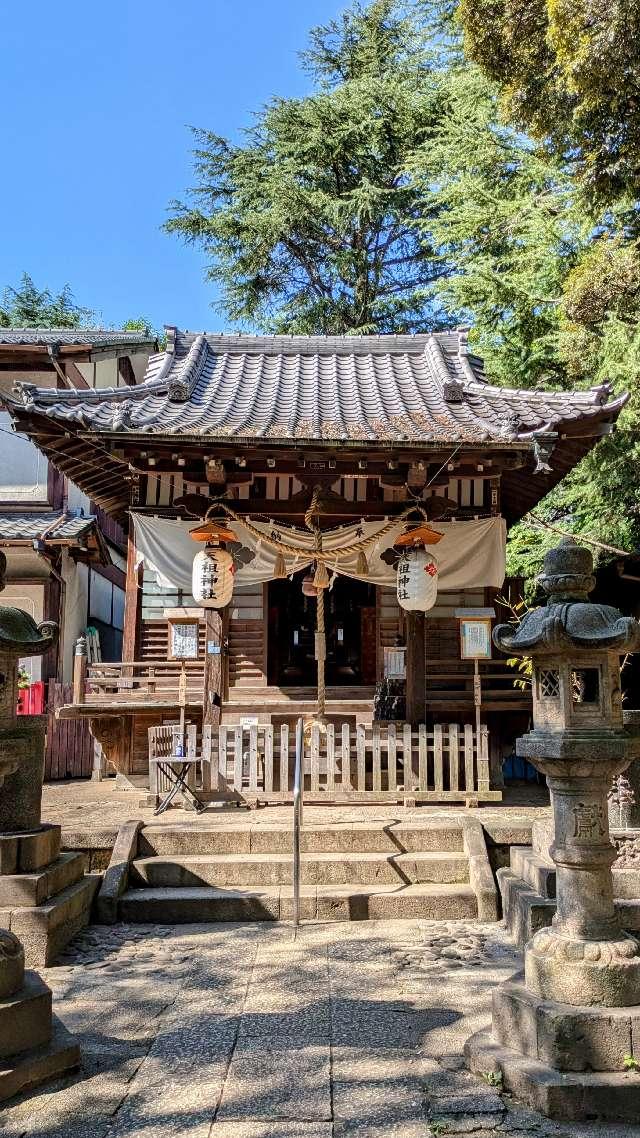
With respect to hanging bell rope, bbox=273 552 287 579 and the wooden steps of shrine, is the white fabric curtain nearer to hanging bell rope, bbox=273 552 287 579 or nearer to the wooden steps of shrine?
hanging bell rope, bbox=273 552 287 579

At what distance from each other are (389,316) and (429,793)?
66.3 ft

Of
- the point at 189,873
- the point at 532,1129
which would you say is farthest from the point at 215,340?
the point at 532,1129

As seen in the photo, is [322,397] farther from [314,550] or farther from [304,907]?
[304,907]

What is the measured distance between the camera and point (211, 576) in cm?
978

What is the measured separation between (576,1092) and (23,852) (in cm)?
437

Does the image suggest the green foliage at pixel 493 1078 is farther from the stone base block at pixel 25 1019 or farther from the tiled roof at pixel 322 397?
the tiled roof at pixel 322 397

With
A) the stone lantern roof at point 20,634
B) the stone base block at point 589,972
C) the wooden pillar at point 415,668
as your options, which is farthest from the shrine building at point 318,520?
the stone base block at point 589,972

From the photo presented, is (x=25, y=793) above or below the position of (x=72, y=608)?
below

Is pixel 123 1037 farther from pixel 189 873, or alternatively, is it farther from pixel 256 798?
pixel 256 798

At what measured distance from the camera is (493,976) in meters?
5.59

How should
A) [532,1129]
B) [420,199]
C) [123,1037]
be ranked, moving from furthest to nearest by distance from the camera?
[420,199] < [123,1037] < [532,1129]

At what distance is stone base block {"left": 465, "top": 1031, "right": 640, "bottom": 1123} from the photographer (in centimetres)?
375

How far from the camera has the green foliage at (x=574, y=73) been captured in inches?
295

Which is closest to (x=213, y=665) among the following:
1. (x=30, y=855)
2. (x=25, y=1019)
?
(x=30, y=855)
